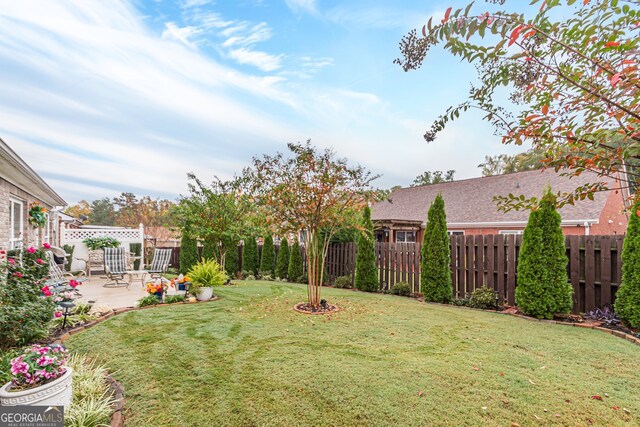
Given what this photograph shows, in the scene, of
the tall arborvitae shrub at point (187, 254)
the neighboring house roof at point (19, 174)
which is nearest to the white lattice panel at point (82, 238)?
the tall arborvitae shrub at point (187, 254)

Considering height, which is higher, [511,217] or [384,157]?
[384,157]

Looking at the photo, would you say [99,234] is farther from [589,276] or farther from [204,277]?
[589,276]

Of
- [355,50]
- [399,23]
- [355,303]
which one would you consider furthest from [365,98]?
[355,303]

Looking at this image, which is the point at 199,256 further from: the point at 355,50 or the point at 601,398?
the point at 601,398

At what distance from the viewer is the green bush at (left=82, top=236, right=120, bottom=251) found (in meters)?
13.2

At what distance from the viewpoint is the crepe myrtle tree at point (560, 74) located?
3.78 feet

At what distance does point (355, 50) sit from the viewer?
567 centimetres

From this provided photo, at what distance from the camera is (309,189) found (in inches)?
228

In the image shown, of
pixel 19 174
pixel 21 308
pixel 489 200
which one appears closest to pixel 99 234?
pixel 19 174

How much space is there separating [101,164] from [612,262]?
15.7m

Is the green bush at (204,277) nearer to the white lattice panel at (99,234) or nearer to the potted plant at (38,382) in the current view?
the potted plant at (38,382)

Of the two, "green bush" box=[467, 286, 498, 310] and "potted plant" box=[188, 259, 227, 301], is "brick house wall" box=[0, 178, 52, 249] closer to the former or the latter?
"potted plant" box=[188, 259, 227, 301]

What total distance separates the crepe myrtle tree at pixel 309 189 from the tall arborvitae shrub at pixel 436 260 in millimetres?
2232

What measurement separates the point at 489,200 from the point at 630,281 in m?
10.5
